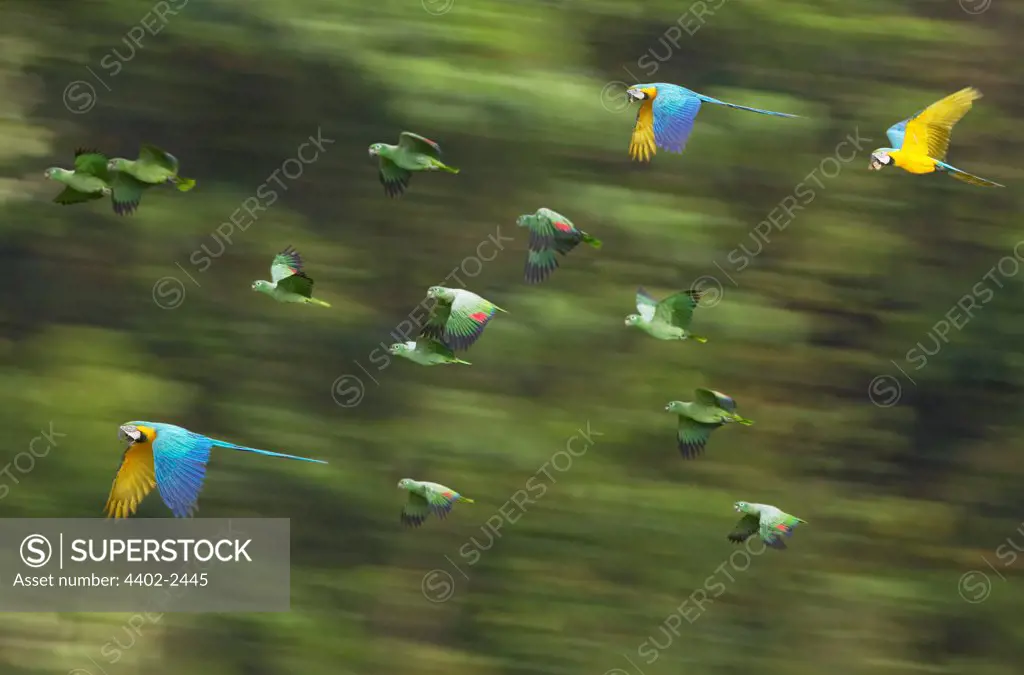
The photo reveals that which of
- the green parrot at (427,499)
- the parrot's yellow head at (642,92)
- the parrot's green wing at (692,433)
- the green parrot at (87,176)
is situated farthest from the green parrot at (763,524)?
the green parrot at (87,176)

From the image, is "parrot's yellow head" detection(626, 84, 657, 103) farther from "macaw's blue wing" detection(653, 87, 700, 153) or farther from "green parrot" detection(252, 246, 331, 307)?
"green parrot" detection(252, 246, 331, 307)

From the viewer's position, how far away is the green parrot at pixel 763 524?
3.21 m

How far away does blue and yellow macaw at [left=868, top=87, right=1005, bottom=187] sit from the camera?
323 cm

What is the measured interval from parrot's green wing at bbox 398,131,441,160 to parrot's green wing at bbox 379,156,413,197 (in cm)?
7

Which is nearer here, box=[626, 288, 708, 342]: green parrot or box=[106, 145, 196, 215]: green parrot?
box=[626, 288, 708, 342]: green parrot

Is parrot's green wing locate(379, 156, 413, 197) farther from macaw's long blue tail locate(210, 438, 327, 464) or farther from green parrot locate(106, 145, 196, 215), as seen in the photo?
macaw's long blue tail locate(210, 438, 327, 464)

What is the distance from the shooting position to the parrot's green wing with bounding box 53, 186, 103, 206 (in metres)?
3.28

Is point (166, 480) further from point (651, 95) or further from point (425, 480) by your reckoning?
point (651, 95)

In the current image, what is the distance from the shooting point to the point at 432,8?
10.8 ft

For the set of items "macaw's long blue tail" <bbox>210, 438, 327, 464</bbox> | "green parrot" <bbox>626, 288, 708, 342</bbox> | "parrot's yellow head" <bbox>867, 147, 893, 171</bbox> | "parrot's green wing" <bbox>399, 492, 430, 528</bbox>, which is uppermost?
"parrot's yellow head" <bbox>867, 147, 893, 171</bbox>

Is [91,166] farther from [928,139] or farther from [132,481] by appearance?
[928,139]

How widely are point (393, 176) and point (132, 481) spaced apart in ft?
3.05

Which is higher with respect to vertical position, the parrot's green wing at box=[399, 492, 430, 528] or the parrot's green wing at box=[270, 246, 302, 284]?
the parrot's green wing at box=[270, 246, 302, 284]

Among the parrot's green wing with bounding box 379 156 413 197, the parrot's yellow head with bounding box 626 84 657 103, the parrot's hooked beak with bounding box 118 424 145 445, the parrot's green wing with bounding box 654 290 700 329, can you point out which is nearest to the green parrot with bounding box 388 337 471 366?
the parrot's green wing with bounding box 379 156 413 197
